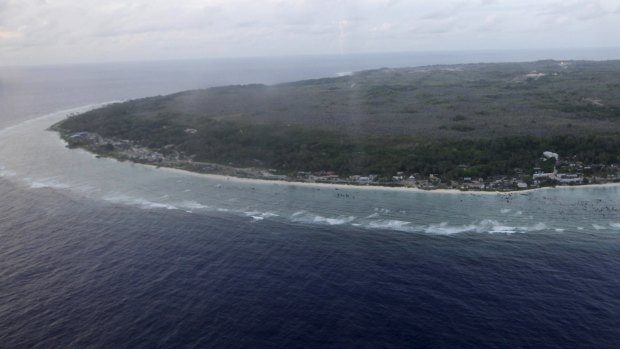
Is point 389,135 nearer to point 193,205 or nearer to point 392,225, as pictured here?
point 392,225

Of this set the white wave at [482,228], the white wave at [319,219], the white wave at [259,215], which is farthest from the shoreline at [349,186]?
the white wave at [259,215]

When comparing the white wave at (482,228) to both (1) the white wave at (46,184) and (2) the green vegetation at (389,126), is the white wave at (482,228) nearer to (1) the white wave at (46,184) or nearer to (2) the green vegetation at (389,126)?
(2) the green vegetation at (389,126)

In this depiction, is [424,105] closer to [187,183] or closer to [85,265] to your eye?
[187,183]

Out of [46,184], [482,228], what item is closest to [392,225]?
[482,228]

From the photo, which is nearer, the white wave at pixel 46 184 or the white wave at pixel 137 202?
the white wave at pixel 137 202

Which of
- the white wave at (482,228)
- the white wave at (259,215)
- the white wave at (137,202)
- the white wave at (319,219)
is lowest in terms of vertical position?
the white wave at (482,228)

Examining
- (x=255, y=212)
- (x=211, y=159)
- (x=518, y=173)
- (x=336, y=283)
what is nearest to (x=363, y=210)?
(x=255, y=212)
